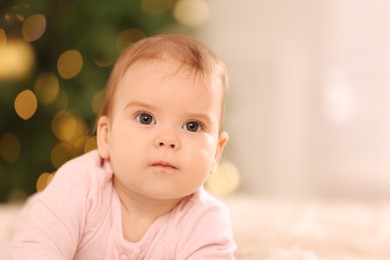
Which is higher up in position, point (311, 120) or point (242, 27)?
point (242, 27)

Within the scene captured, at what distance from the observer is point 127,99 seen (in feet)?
3.84

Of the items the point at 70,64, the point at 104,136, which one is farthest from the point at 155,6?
the point at 104,136

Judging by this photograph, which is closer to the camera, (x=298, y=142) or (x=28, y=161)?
(x=28, y=161)

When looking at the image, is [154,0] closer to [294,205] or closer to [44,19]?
[44,19]

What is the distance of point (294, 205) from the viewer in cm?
260

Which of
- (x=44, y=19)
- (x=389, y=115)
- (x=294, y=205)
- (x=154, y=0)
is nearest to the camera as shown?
(x=294, y=205)

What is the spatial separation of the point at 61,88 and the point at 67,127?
0.19 meters

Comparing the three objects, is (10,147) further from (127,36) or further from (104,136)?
(104,136)

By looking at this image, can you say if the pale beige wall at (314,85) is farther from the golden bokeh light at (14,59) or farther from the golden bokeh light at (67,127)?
the golden bokeh light at (14,59)

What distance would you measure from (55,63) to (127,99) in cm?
184

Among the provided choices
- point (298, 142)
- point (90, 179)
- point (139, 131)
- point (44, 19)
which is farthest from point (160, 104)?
point (298, 142)

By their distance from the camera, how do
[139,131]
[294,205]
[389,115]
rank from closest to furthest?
[139,131]
[294,205]
[389,115]

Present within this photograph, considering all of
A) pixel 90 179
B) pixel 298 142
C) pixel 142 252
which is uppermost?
pixel 298 142

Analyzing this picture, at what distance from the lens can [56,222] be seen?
3.74 ft
